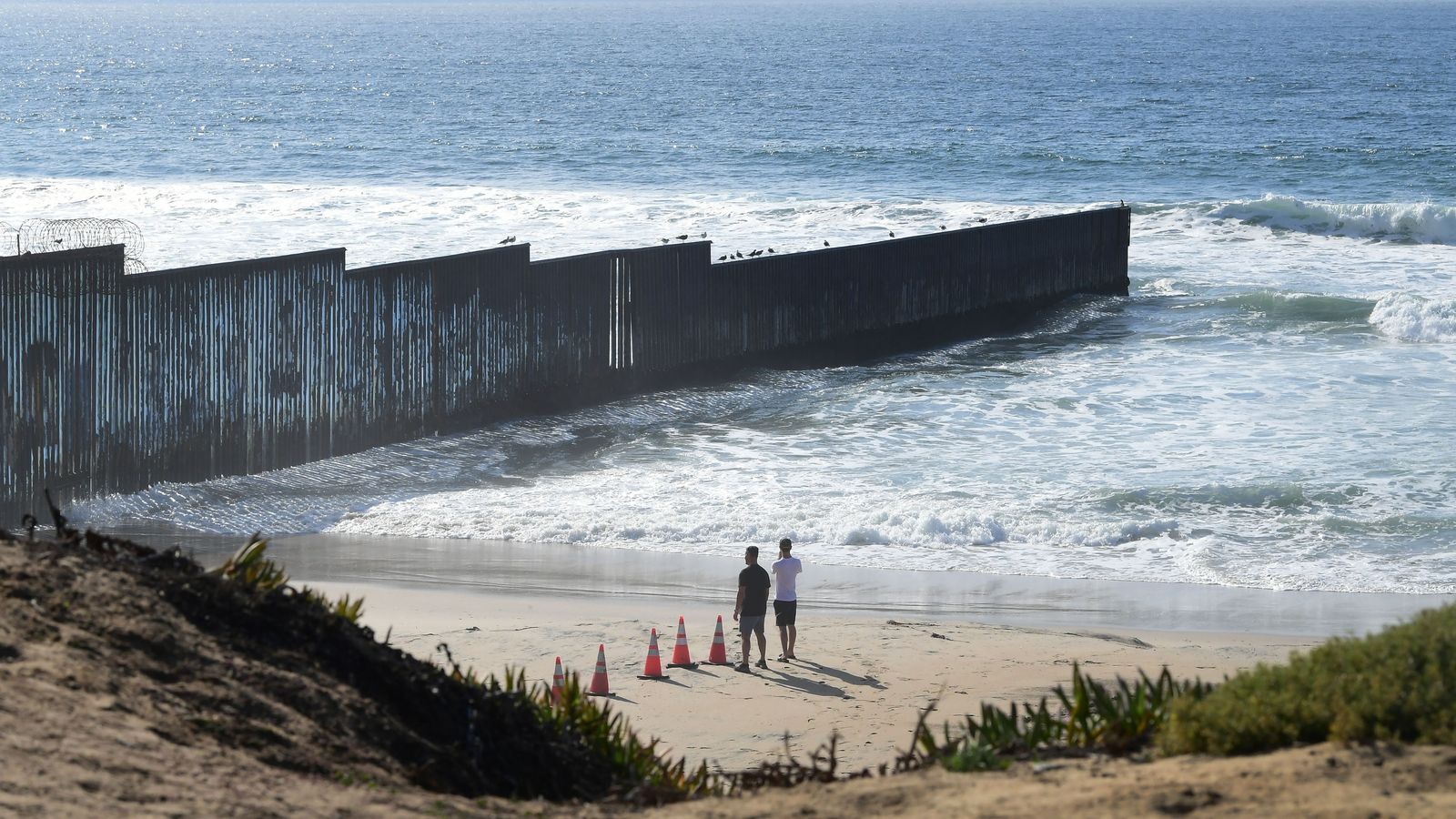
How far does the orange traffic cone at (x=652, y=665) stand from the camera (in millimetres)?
12117

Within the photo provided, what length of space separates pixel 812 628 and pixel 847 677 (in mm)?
1544

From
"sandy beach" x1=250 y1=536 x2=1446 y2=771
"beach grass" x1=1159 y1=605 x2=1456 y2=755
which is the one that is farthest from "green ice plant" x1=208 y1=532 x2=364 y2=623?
"beach grass" x1=1159 y1=605 x2=1456 y2=755

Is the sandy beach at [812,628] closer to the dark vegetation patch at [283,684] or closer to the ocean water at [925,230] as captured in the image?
the ocean water at [925,230]

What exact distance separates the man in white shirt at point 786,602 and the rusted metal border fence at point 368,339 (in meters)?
7.84

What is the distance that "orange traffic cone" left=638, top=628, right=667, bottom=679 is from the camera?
1212 cm

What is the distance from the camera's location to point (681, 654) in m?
12.5

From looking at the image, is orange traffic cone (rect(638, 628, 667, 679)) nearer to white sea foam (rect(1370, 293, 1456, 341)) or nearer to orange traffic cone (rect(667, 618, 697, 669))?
orange traffic cone (rect(667, 618, 697, 669))

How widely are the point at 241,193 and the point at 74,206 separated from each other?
5162 mm

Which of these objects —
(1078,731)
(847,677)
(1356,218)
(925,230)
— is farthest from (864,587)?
(1356,218)

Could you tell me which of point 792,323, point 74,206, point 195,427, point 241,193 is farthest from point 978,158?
point 195,427

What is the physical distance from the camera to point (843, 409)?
22.9m

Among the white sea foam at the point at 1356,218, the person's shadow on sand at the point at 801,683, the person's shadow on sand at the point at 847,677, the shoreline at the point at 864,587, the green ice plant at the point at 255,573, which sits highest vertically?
the white sea foam at the point at 1356,218

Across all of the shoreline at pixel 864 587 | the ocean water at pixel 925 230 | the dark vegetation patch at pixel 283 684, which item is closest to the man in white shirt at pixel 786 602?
the shoreline at pixel 864 587

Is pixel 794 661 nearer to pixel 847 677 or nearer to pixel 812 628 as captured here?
pixel 847 677
